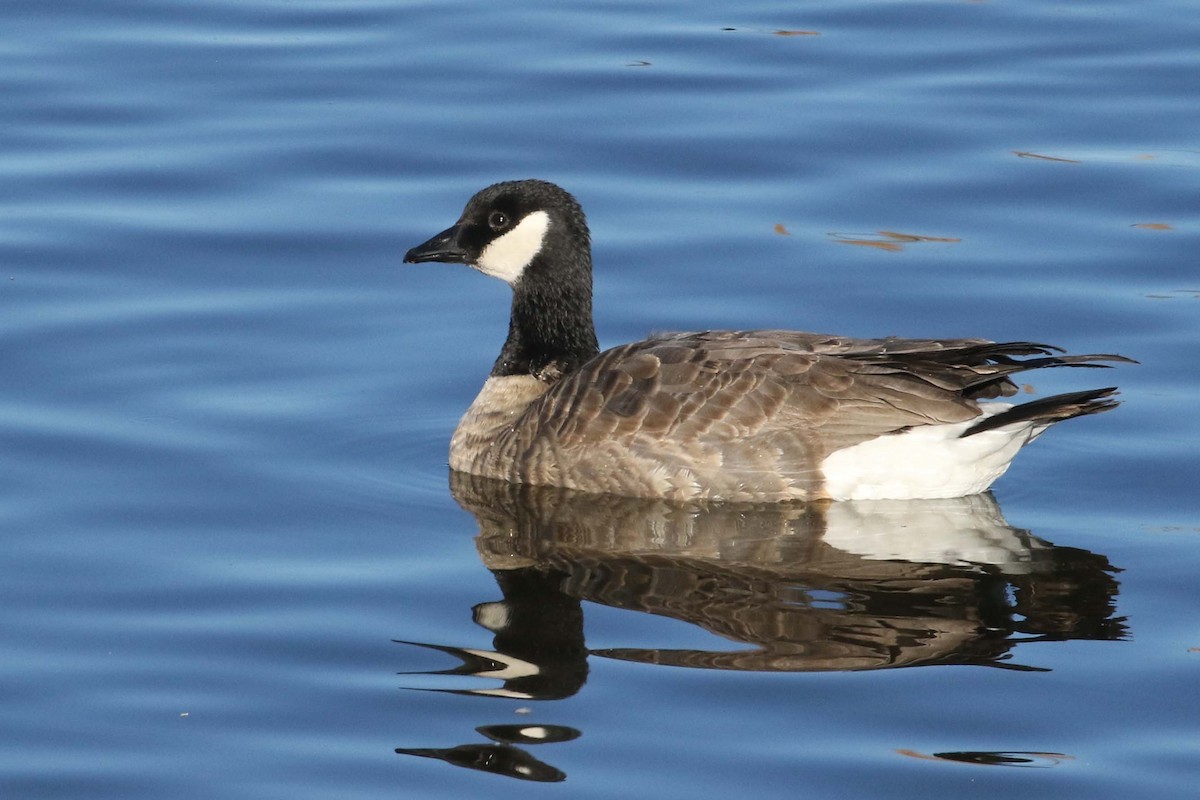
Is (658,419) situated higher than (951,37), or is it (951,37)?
(951,37)

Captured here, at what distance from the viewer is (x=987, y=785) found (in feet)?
21.8

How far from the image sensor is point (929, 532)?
9062 mm

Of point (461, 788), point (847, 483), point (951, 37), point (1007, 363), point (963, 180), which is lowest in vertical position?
point (461, 788)

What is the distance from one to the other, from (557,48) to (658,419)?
740 centimetres

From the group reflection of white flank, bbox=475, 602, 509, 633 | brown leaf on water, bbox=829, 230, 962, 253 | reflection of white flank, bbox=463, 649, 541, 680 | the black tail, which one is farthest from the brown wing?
brown leaf on water, bbox=829, 230, 962, 253

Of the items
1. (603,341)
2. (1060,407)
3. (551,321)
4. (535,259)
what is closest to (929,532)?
(1060,407)

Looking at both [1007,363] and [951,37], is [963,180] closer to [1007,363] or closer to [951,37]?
[951,37]

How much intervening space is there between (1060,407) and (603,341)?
3441 millimetres

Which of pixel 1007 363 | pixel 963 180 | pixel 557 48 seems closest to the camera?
pixel 1007 363

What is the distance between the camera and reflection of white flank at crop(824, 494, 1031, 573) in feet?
28.7

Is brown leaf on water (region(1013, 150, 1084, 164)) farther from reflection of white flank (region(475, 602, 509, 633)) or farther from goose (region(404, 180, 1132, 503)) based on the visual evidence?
reflection of white flank (region(475, 602, 509, 633))

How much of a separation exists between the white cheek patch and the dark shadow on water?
4.37 feet

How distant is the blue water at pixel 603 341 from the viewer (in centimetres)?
707

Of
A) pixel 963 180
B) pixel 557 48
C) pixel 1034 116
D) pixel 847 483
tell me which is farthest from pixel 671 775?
pixel 557 48
